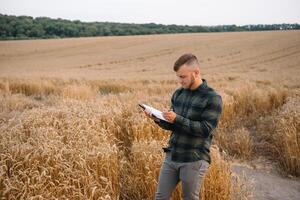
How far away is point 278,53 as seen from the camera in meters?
32.2

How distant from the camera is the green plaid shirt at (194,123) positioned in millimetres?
3328

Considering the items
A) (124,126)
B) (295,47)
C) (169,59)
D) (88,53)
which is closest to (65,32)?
(88,53)

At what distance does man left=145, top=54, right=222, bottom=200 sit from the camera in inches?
132

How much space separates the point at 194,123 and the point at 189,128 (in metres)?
0.06

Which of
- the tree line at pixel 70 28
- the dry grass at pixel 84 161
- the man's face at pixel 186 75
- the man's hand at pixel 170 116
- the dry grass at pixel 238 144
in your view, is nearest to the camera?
the man's hand at pixel 170 116

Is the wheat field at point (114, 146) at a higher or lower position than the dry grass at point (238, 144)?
higher

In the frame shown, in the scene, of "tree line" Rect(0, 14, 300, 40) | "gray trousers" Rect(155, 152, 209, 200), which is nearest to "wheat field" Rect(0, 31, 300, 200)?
"gray trousers" Rect(155, 152, 209, 200)

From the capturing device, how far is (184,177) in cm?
344

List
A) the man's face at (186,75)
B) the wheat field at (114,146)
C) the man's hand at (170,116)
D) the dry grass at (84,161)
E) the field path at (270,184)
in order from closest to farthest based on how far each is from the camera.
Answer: the man's hand at (170,116), the man's face at (186,75), the dry grass at (84,161), the wheat field at (114,146), the field path at (270,184)

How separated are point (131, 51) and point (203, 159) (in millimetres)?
37272

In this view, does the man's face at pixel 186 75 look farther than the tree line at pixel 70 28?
No

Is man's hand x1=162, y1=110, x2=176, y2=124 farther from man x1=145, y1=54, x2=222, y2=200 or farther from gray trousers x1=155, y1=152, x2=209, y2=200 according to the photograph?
gray trousers x1=155, y1=152, x2=209, y2=200

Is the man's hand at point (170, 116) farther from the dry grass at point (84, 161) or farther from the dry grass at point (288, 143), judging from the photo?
the dry grass at point (288, 143)

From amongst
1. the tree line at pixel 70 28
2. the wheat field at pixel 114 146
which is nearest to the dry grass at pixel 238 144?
the wheat field at pixel 114 146
